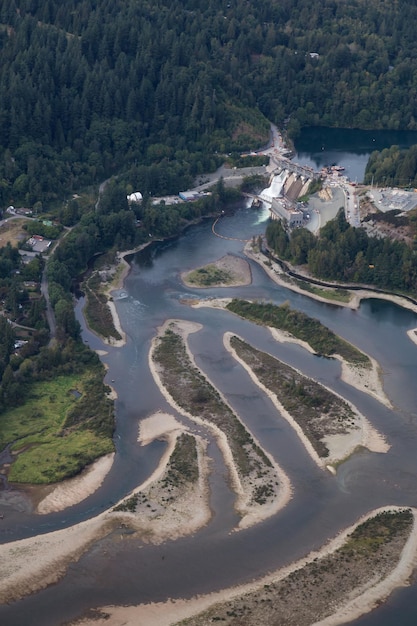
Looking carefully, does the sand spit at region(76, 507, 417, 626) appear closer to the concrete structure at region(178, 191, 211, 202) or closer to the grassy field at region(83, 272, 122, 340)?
the grassy field at region(83, 272, 122, 340)

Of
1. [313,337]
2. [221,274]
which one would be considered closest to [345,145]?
[221,274]

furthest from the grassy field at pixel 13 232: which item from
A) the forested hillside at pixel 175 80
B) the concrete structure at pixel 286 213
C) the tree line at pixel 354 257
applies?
the concrete structure at pixel 286 213

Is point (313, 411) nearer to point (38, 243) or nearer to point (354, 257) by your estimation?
point (354, 257)

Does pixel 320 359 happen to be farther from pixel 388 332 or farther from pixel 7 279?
pixel 7 279

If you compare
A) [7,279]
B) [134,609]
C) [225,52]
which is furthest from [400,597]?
[225,52]

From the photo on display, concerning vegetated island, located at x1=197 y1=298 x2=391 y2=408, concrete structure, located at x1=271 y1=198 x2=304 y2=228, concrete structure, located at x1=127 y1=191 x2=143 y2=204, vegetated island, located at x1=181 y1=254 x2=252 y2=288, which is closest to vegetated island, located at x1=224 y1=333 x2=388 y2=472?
vegetated island, located at x1=197 y1=298 x2=391 y2=408

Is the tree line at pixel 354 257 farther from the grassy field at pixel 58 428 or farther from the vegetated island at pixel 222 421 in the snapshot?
the grassy field at pixel 58 428

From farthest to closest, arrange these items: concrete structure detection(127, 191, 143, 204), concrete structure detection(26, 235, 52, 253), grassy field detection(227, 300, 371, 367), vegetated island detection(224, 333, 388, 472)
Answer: concrete structure detection(127, 191, 143, 204) < concrete structure detection(26, 235, 52, 253) < grassy field detection(227, 300, 371, 367) < vegetated island detection(224, 333, 388, 472)
